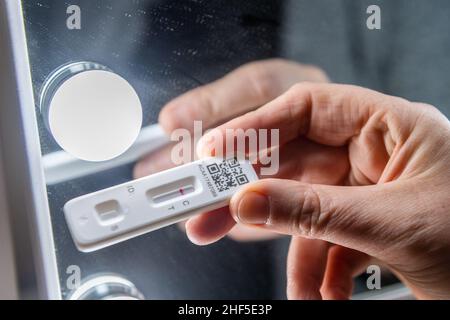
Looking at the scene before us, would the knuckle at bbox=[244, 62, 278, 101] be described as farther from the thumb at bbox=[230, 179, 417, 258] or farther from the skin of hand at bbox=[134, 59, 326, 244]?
the thumb at bbox=[230, 179, 417, 258]

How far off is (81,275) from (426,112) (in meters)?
0.44

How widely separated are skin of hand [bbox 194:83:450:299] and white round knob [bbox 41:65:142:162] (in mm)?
92

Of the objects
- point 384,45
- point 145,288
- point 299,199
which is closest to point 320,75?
point 384,45

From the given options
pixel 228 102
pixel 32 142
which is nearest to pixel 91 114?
pixel 32 142

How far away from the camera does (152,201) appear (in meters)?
0.53

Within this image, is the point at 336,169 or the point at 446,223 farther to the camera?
the point at 336,169

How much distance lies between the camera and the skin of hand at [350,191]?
54 centimetres

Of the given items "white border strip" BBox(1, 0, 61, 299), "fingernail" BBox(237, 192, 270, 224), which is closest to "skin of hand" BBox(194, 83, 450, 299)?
"fingernail" BBox(237, 192, 270, 224)

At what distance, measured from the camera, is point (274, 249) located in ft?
2.31

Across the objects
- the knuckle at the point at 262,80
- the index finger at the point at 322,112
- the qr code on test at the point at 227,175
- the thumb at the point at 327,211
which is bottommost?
the thumb at the point at 327,211

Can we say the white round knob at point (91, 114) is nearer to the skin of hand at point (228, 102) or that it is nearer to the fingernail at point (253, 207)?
the skin of hand at point (228, 102)

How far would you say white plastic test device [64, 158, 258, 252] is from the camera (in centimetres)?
50

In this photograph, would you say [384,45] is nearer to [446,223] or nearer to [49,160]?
[446,223]

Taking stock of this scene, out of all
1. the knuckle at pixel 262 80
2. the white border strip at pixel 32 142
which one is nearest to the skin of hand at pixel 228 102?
the knuckle at pixel 262 80
